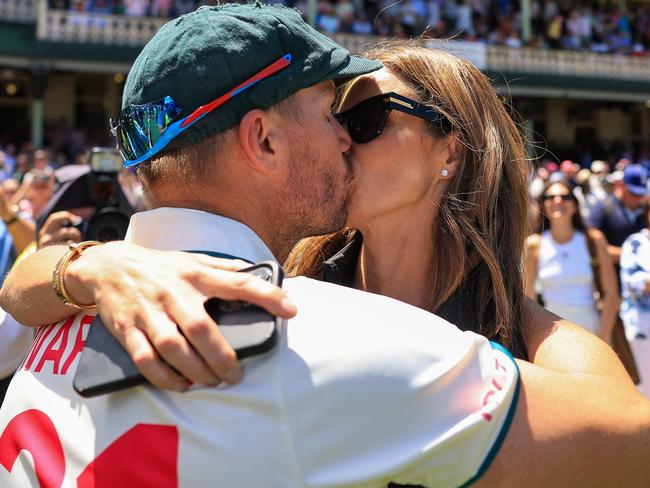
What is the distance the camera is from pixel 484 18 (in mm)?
23047

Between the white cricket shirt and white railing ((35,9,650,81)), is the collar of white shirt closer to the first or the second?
the white cricket shirt

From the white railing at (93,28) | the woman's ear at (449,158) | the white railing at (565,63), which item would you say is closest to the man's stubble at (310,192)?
the woman's ear at (449,158)

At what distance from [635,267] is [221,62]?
466cm

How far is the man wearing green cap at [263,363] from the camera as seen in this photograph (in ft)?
3.54

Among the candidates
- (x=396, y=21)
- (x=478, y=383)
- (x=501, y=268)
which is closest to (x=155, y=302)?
(x=478, y=383)

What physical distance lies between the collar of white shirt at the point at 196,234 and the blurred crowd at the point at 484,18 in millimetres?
17366

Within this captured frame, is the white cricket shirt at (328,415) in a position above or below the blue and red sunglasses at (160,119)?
below

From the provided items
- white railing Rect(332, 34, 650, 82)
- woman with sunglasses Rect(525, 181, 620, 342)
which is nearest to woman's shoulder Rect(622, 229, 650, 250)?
woman with sunglasses Rect(525, 181, 620, 342)

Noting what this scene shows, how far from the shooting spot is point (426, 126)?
2051 millimetres

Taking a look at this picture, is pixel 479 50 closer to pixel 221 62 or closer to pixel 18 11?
pixel 18 11

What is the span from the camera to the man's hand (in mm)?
1056

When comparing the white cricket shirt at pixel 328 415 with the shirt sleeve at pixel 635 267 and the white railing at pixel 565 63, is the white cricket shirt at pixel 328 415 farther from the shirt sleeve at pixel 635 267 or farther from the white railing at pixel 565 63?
the white railing at pixel 565 63

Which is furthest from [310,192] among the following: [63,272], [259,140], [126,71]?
[126,71]

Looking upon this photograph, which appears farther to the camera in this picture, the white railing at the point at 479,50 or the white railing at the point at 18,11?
the white railing at the point at 18,11
